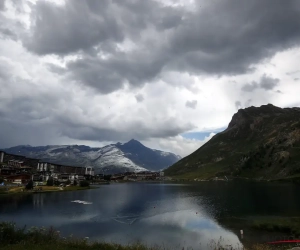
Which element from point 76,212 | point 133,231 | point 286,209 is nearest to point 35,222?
point 76,212

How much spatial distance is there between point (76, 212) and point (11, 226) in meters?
77.1

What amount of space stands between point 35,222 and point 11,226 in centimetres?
5825

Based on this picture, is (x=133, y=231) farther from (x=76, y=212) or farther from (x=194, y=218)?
(x=76, y=212)

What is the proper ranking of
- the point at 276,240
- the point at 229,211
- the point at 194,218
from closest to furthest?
the point at 276,240
the point at 194,218
the point at 229,211

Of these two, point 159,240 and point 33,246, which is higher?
point 33,246

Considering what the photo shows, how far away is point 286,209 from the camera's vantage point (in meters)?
103

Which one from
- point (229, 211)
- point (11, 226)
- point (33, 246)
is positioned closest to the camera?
point (33, 246)

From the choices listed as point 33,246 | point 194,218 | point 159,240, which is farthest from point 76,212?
point 33,246

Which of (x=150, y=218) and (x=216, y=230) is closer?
(x=216, y=230)

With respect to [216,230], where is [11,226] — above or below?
above

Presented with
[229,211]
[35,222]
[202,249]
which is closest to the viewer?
[202,249]

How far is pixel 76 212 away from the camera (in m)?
111

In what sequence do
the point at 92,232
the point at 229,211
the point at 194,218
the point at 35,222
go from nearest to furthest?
the point at 92,232 → the point at 35,222 → the point at 194,218 → the point at 229,211

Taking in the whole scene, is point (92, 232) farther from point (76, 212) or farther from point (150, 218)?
point (76, 212)
